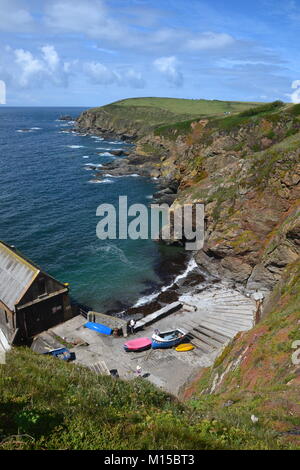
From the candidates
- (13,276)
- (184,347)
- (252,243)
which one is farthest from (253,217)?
(13,276)

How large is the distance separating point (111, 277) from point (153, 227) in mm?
21426

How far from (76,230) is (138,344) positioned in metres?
36.7

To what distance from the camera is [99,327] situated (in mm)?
36594

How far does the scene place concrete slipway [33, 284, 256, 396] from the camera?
30625 millimetres

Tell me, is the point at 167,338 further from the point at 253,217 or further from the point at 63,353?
the point at 253,217

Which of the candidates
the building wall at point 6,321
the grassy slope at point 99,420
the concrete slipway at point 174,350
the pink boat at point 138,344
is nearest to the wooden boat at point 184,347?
the concrete slipway at point 174,350

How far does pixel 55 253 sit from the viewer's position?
183ft

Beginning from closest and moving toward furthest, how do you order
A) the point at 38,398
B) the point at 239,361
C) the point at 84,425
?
the point at 84,425 < the point at 38,398 < the point at 239,361

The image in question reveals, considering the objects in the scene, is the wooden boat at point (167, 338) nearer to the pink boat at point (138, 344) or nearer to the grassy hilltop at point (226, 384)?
the pink boat at point (138, 344)

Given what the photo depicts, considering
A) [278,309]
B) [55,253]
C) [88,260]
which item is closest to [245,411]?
[278,309]

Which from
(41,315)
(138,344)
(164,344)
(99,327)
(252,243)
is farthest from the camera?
(252,243)

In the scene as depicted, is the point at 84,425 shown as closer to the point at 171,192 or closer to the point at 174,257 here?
the point at 174,257

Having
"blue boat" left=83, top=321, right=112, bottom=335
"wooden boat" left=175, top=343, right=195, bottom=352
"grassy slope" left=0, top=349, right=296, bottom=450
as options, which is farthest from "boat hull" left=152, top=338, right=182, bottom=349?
"grassy slope" left=0, top=349, right=296, bottom=450

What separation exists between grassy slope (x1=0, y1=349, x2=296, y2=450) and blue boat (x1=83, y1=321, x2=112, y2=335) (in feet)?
73.7
